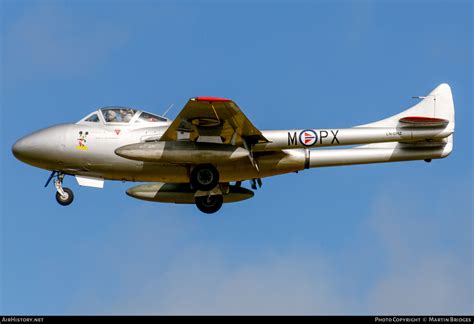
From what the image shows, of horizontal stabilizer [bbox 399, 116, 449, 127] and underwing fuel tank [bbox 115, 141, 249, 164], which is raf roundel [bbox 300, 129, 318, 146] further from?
horizontal stabilizer [bbox 399, 116, 449, 127]

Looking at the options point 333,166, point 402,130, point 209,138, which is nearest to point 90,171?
point 209,138

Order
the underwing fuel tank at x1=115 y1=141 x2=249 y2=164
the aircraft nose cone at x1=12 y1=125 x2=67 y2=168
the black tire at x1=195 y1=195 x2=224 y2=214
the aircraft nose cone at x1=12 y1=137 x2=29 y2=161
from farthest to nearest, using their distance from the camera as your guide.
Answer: the black tire at x1=195 y1=195 x2=224 y2=214 < the aircraft nose cone at x1=12 y1=137 x2=29 y2=161 < the aircraft nose cone at x1=12 y1=125 x2=67 y2=168 < the underwing fuel tank at x1=115 y1=141 x2=249 y2=164

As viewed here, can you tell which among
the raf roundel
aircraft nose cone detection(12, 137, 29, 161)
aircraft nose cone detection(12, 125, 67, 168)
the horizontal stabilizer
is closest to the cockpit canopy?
aircraft nose cone detection(12, 125, 67, 168)

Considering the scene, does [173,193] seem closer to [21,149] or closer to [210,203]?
[210,203]

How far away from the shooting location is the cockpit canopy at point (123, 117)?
32875mm

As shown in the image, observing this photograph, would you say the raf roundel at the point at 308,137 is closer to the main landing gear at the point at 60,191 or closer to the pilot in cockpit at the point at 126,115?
the pilot in cockpit at the point at 126,115

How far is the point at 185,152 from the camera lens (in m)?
31.1

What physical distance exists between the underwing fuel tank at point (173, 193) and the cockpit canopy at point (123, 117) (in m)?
3.12

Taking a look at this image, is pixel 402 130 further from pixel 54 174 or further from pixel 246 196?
pixel 54 174

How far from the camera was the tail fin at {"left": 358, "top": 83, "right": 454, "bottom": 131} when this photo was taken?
3271cm

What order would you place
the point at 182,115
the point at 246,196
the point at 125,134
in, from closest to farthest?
the point at 182,115 < the point at 125,134 < the point at 246,196

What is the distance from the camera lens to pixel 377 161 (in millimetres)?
33438

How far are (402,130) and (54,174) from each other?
37.8ft

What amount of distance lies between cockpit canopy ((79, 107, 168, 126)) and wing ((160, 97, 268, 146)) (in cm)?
171
